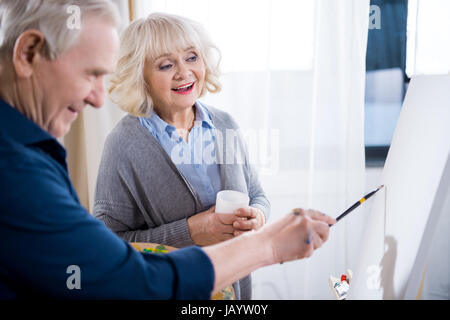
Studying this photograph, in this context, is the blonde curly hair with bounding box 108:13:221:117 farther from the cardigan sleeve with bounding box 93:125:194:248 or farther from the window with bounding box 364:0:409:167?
the window with bounding box 364:0:409:167

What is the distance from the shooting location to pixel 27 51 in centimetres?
66

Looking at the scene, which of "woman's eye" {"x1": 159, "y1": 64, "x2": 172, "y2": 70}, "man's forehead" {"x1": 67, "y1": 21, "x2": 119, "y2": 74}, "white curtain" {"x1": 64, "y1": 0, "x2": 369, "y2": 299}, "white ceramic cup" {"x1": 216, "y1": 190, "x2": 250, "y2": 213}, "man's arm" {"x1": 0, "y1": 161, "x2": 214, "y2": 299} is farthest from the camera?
"white curtain" {"x1": 64, "y1": 0, "x2": 369, "y2": 299}

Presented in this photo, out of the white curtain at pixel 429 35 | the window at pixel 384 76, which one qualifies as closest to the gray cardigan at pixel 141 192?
the window at pixel 384 76

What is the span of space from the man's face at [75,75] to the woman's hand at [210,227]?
504 mm

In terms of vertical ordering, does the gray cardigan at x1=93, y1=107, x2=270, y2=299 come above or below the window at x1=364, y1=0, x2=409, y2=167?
below

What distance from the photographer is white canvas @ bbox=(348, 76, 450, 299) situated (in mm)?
727

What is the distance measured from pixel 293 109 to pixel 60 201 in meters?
1.28

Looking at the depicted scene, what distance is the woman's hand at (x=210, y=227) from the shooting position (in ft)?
3.55

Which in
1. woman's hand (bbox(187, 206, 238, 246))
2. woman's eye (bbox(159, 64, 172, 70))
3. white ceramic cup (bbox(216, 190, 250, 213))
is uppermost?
woman's eye (bbox(159, 64, 172, 70))

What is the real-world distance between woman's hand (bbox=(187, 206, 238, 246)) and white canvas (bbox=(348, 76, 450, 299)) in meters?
0.36

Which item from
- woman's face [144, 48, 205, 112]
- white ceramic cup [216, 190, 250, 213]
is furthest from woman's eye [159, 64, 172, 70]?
white ceramic cup [216, 190, 250, 213]
